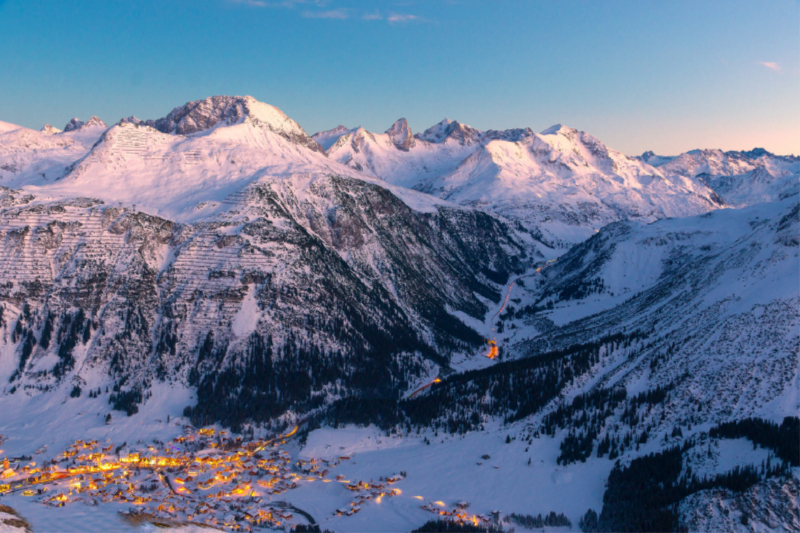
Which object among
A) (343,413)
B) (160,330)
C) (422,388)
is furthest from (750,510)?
(160,330)

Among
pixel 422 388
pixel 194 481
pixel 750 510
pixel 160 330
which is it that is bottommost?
pixel 194 481

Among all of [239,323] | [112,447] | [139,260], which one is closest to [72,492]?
[112,447]

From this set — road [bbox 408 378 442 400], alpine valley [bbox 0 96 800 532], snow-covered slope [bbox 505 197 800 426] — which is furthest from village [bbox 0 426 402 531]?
snow-covered slope [bbox 505 197 800 426]

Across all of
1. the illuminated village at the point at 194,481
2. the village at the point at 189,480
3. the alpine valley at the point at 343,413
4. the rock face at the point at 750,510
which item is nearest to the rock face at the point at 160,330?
the alpine valley at the point at 343,413

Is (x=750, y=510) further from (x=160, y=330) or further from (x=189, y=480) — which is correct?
(x=160, y=330)

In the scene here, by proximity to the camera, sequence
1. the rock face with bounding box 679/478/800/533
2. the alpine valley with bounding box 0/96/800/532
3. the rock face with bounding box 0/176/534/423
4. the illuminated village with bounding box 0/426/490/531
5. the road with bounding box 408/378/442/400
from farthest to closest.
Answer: the road with bounding box 408/378/442/400 < the rock face with bounding box 0/176/534/423 < the illuminated village with bounding box 0/426/490/531 < the alpine valley with bounding box 0/96/800/532 < the rock face with bounding box 679/478/800/533

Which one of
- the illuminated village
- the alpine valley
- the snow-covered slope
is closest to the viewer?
the alpine valley

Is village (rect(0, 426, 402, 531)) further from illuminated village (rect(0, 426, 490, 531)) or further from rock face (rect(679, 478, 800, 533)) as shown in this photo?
rock face (rect(679, 478, 800, 533))

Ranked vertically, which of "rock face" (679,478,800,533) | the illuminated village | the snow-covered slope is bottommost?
the illuminated village

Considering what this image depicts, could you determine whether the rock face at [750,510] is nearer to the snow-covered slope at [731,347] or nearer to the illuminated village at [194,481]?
the snow-covered slope at [731,347]
